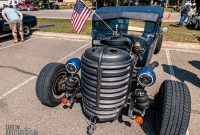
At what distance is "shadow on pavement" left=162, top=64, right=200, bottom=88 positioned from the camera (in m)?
6.13

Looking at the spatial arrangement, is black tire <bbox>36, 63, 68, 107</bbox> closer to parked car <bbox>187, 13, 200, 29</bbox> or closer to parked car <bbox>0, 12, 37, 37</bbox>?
parked car <bbox>0, 12, 37, 37</bbox>

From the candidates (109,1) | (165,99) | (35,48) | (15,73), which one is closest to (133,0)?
(109,1)

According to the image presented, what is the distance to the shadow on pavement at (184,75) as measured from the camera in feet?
20.1

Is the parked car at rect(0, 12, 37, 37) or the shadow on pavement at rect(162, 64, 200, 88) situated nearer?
the shadow on pavement at rect(162, 64, 200, 88)

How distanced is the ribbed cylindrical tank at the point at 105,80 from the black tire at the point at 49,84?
2.74ft

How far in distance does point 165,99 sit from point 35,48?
24.1 ft

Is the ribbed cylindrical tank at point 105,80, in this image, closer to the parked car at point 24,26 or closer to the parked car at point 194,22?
the parked car at point 24,26

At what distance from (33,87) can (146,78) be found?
3.22m

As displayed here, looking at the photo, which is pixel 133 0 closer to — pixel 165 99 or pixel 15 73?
pixel 15 73

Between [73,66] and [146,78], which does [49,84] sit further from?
[146,78]

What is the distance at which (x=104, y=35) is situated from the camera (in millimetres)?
4977

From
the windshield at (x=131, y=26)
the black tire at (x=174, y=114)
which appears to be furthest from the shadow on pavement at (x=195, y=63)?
the black tire at (x=174, y=114)

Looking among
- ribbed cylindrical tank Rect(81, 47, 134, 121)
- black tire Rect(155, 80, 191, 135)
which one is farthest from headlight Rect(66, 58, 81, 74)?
black tire Rect(155, 80, 191, 135)

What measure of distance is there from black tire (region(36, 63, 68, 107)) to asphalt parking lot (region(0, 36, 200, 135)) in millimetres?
271
